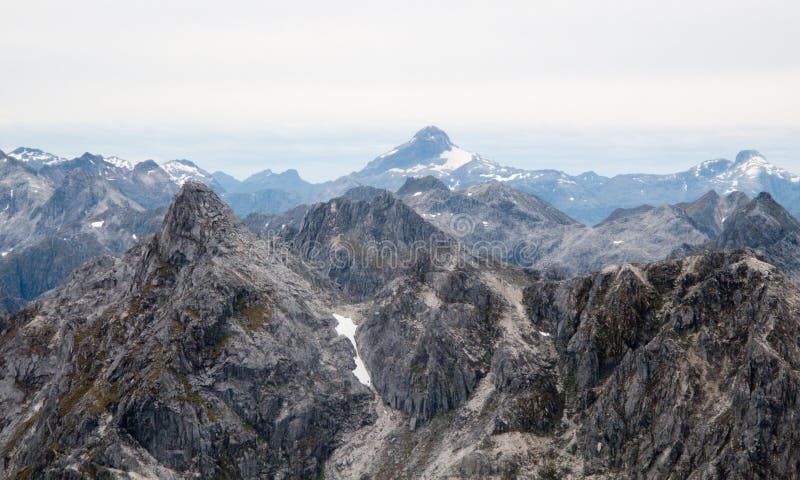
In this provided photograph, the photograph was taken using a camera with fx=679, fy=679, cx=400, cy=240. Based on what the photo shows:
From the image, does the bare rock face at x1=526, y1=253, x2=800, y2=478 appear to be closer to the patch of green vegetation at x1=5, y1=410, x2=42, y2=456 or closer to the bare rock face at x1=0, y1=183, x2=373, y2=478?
the bare rock face at x1=0, y1=183, x2=373, y2=478

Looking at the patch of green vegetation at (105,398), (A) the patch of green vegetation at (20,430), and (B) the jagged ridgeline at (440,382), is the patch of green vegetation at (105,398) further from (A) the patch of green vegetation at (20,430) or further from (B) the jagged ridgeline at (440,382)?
(A) the patch of green vegetation at (20,430)

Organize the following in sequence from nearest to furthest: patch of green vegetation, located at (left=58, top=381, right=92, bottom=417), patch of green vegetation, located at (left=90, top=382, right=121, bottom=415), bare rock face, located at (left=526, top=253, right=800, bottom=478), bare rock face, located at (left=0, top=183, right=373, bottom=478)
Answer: bare rock face, located at (left=526, top=253, right=800, bottom=478) < bare rock face, located at (left=0, top=183, right=373, bottom=478) < patch of green vegetation, located at (left=90, top=382, right=121, bottom=415) < patch of green vegetation, located at (left=58, top=381, right=92, bottom=417)

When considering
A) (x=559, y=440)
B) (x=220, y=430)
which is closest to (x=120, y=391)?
(x=220, y=430)

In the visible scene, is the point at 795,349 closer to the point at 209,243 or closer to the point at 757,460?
the point at 757,460

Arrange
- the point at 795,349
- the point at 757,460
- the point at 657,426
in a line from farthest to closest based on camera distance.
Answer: the point at 657,426
the point at 795,349
the point at 757,460

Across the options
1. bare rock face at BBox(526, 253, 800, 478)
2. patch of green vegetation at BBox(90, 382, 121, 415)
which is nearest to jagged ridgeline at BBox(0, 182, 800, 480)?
bare rock face at BBox(526, 253, 800, 478)

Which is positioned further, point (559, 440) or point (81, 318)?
point (81, 318)
